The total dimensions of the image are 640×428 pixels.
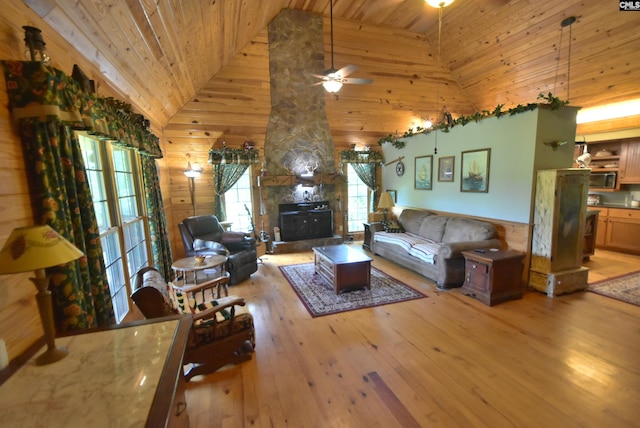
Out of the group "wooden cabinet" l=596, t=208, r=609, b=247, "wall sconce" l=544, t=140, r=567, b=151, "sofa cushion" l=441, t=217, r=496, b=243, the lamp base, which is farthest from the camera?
"wooden cabinet" l=596, t=208, r=609, b=247

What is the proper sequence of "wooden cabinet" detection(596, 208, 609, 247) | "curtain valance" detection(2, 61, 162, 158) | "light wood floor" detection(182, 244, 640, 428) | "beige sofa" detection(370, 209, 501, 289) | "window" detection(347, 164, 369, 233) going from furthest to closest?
"window" detection(347, 164, 369, 233) → "wooden cabinet" detection(596, 208, 609, 247) → "beige sofa" detection(370, 209, 501, 289) → "light wood floor" detection(182, 244, 640, 428) → "curtain valance" detection(2, 61, 162, 158)

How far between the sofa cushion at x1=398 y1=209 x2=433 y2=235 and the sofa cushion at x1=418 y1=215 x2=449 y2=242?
0.35ft

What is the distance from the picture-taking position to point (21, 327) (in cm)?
139

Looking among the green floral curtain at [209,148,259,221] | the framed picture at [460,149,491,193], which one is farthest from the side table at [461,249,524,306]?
the green floral curtain at [209,148,259,221]

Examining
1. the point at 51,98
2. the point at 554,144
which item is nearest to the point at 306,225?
the point at 554,144

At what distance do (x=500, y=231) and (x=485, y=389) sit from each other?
9.14ft

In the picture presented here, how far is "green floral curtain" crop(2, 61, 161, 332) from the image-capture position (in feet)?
4.70

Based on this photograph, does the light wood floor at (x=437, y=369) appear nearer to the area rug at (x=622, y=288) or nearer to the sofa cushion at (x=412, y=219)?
the area rug at (x=622, y=288)

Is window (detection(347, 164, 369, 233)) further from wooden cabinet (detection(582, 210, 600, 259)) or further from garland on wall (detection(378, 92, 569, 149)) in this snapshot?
wooden cabinet (detection(582, 210, 600, 259))

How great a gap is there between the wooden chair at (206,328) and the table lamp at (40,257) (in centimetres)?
77

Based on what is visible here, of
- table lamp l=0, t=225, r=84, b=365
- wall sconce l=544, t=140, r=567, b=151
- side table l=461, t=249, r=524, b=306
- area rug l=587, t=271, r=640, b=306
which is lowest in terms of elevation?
area rug l=587, t=271, r=640, b=306

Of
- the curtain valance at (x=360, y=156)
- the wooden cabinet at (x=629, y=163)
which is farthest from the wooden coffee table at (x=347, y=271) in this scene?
the wooden cabinet at (x=629, y=163)

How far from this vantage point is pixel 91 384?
45.3 inches

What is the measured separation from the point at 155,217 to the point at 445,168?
16.0 ft
